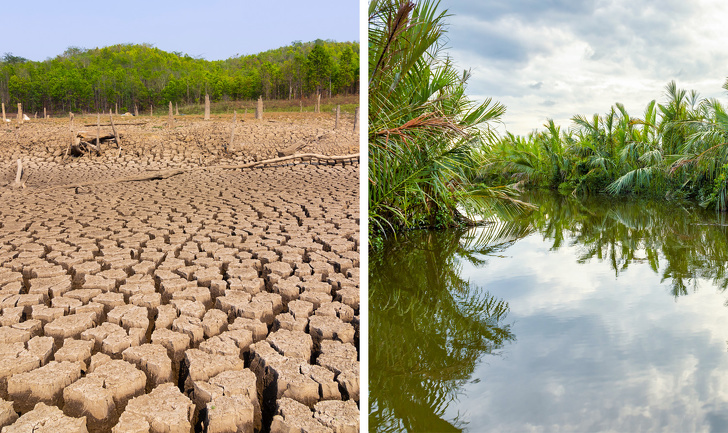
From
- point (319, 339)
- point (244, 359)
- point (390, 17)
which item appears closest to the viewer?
point (244, 359)

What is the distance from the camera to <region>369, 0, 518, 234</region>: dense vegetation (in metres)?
4.47

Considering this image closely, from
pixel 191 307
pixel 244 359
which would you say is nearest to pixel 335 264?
pixel 191 307

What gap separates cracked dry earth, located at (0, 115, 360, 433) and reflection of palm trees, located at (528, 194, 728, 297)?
141 inches

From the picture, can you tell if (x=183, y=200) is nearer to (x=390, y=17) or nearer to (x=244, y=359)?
(x=390, y=17)

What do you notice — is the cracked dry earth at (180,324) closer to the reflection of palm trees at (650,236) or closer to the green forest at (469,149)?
the green forest at (469,149)

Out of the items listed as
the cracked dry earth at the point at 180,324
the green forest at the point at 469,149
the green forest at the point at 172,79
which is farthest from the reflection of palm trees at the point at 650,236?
the green forest at the point at 172,79

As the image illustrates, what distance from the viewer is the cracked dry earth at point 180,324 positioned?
1.80 meters

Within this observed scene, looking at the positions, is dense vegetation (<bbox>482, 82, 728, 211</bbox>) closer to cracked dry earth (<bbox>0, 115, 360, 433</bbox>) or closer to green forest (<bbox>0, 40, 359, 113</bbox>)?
cracked dry earth (<bbox>0, 115, 360, 433</bbox>)

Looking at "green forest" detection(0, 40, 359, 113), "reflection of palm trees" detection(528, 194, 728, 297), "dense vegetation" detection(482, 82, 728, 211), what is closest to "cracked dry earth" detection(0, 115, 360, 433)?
"reflection of palm trees" detection(528, 194, 728, 297)

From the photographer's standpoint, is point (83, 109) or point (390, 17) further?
point (83, 109)

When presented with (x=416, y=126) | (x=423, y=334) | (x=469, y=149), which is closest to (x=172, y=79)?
(x=469, y=149)

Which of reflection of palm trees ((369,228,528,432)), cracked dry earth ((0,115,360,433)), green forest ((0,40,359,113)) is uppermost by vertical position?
green forest ((0,40,359,113))

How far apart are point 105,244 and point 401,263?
117 inches

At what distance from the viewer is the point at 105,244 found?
13.5ft
